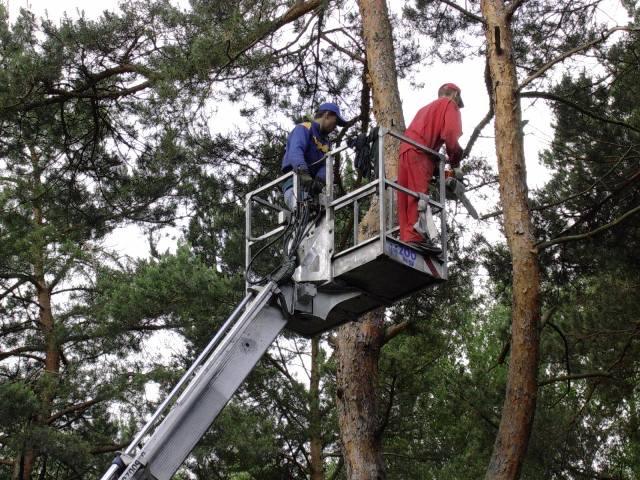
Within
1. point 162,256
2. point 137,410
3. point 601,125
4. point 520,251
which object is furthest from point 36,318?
point 520,251

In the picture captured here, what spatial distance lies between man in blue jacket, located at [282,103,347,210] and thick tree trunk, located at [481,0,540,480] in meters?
2.14

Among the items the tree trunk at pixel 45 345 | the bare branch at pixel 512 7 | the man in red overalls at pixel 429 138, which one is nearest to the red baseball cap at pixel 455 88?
the man in red overalls at pixel 429 138

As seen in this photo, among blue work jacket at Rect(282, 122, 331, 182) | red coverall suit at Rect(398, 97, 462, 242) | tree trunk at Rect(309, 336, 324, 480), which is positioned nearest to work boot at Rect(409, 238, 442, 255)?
red coverall suit at Rect(398, 97, 462, 242)

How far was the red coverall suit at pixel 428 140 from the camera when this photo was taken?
809cm

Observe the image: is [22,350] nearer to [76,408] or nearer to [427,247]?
[76,408]

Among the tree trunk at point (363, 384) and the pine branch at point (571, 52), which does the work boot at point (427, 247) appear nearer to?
the tree trunk at point (363, 384)

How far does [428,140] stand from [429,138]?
0.8 inches

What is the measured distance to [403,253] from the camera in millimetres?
7406

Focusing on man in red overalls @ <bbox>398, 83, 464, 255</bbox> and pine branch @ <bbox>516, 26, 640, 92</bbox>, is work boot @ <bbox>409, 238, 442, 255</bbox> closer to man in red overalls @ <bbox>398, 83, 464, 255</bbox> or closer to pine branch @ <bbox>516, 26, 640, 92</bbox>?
man in red overalls @ <bbox>398, 83, 464, 255</bbox>

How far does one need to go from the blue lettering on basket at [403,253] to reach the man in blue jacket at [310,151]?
39.4 inches

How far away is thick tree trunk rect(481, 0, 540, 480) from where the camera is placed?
28.6 feet

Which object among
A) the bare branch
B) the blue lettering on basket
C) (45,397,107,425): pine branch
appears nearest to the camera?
the blue lettering on basket

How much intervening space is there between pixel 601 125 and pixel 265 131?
4.76 meters

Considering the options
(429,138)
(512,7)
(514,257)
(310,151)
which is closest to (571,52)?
(512,7)
